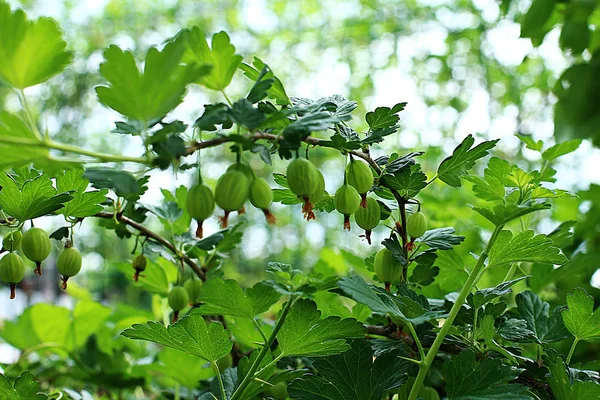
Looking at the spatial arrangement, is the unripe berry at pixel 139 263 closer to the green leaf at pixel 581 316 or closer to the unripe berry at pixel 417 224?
the unripe berry at pixel 417 224

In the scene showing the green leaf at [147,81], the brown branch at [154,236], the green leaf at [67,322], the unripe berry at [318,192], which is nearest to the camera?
the green leaf at [147,81]

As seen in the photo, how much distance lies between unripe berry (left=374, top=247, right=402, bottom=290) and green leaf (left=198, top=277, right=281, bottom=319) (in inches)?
4.1

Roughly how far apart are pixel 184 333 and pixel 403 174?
23 centimetres

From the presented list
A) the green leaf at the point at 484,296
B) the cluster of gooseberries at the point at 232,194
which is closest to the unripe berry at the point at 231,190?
the cluster of gooseberries at the point at 232,194

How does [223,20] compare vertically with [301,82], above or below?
above

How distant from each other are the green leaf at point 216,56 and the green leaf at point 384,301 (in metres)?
0.18

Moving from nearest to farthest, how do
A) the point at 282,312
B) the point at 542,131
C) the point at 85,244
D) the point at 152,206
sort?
the point at 282,312, the point at 152,206, the point at 542,131, the point at 85,244

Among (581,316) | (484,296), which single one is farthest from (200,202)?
(581,316)

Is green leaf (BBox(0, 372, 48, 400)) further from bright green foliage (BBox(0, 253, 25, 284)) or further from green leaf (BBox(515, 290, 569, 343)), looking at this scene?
green leaf (BBox(515, 290, 569, 343))

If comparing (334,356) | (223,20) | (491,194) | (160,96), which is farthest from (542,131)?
(223,20)

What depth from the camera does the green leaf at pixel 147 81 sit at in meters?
Result: 0.35

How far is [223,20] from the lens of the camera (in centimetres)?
432

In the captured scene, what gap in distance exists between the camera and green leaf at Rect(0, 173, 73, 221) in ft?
1.65

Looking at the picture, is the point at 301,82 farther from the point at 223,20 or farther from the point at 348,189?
the point at 348,189
